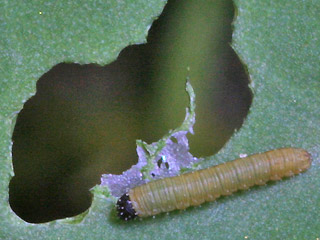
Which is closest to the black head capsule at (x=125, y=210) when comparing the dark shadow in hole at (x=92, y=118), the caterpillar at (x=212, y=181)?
the caterpillar at (x=212, y=181)

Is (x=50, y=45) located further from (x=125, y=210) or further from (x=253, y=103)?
(x=253, y=103)

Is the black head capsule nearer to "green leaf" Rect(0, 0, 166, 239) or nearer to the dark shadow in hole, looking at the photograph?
"green leaf" Rect(0, 0, 166, 239)

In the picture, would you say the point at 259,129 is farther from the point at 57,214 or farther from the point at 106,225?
the point at 57,214

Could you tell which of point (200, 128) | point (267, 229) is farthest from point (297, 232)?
point (200, 128)

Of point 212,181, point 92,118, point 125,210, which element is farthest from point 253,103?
point 92,118

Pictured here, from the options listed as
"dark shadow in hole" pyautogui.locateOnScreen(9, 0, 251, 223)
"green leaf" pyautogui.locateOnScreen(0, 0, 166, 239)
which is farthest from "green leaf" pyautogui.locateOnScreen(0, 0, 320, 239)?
"dark shadow in hole" pyautogui.locateOnScreen(9, 0, 251, 223)

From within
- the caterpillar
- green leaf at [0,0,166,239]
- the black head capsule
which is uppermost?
green leaf at [0,0,166,239]

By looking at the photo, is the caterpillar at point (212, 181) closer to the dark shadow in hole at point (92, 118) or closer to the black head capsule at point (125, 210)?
the black head capsule at point (125, 210)
